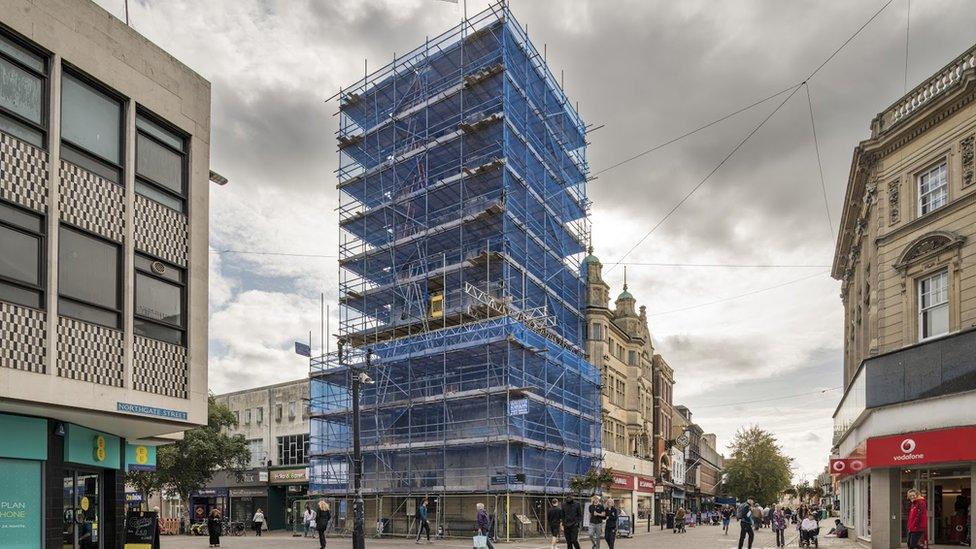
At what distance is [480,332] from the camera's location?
3541cm

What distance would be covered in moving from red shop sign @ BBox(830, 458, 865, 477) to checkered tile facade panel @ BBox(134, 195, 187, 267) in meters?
20.7

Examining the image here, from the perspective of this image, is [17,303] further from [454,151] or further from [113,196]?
[454,151]

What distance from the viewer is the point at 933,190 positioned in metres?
22.5

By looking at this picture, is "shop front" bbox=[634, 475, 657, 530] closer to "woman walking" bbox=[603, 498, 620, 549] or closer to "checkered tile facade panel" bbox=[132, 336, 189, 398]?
"woman walking" bbox=[603, 498, 620, 549]

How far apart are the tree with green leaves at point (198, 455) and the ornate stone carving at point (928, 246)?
3527 cm

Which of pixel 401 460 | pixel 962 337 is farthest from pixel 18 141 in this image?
pixel 401 460

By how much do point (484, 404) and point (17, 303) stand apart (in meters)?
24.2

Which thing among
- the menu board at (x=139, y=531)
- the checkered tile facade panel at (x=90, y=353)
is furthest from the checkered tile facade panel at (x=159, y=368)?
the menu board at (x=139, y=531)

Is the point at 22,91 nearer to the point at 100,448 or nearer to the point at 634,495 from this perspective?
the point at 100,448

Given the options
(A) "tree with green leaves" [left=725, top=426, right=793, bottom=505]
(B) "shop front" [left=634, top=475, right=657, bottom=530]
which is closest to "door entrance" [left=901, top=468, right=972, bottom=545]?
(B) "shop front" [left=634, top=475, right=657, bottom=530]

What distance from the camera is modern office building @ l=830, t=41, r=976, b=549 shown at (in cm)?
2006

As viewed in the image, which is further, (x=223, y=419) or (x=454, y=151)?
(x=223, y=419)

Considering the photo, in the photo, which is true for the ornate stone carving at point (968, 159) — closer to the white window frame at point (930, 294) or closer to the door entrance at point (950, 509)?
the white window frame at point (930, 294)

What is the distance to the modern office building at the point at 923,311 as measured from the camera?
2006 cm
